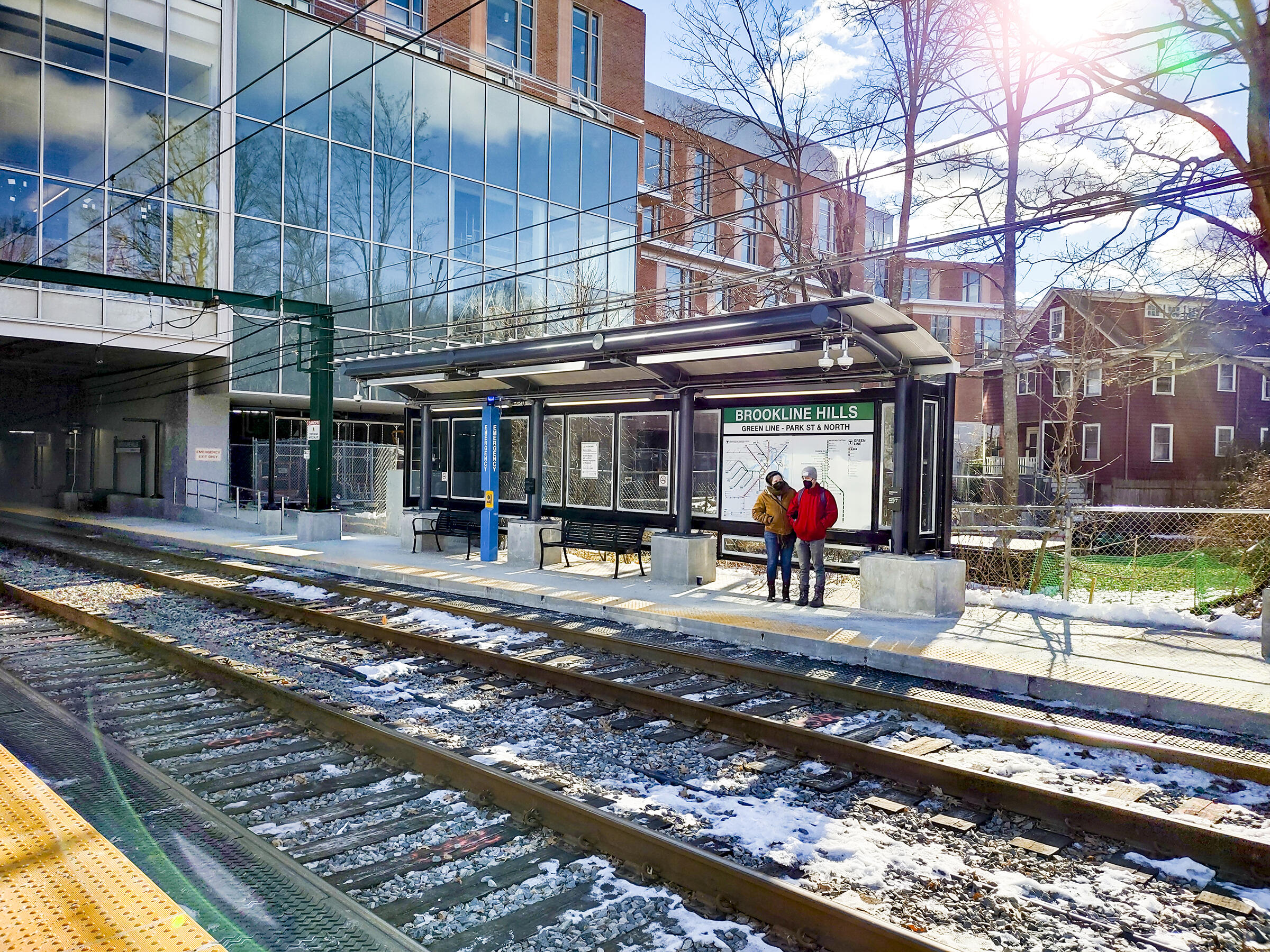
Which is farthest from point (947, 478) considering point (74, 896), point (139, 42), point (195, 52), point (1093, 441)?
point (1093, 441)

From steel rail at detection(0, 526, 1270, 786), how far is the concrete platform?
920 millimetres

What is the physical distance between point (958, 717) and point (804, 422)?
690 cm

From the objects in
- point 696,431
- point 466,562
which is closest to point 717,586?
point 696,431

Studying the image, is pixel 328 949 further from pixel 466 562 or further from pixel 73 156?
pixel 73 156

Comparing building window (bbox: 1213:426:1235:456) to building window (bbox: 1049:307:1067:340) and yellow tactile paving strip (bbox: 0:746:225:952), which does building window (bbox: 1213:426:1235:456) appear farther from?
yellow tactile paving strip (bbox: 0:746:225:952)

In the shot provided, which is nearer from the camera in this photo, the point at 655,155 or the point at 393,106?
the point at 393,106

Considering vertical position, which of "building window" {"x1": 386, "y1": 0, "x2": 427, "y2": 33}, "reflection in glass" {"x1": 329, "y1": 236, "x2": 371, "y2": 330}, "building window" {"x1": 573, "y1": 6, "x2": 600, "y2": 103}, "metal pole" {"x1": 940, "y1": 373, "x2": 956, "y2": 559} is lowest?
"metal pole" {"x1": 940, "y1": 373, "x2": 956, "y2": 559}

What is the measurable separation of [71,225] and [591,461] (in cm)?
2080

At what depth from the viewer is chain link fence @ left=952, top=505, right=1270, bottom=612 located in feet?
40.7

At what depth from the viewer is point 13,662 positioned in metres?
9.22

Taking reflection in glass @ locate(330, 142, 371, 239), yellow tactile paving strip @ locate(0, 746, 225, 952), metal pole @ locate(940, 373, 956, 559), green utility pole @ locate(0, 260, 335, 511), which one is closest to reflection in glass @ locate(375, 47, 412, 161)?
reflection in glass @ locate(330, 142, 371, 239)

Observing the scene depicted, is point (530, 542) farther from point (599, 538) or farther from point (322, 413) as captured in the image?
point (322, 413)

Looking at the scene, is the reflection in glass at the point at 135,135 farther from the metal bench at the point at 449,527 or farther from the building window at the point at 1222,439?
the building window at the point at 1222,439

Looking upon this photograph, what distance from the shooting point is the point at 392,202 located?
107 ft
